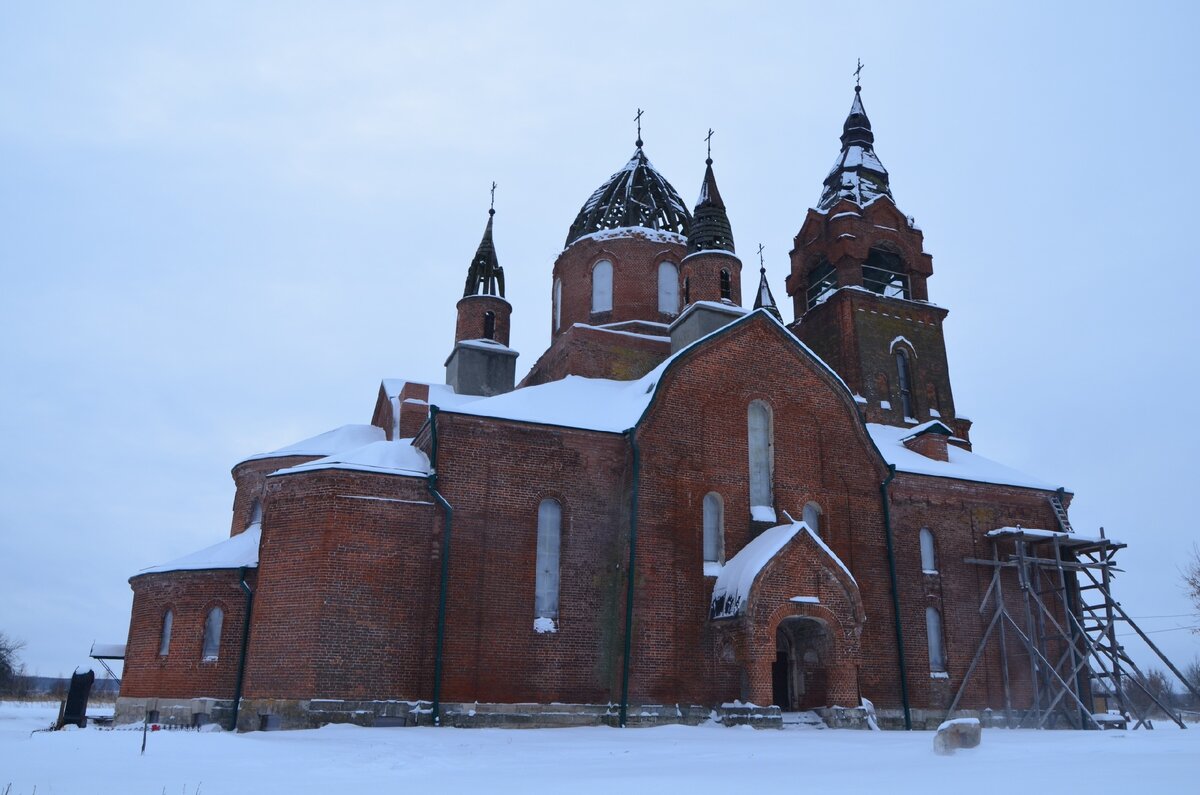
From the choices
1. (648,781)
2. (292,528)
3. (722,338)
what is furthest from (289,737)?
(722,338)

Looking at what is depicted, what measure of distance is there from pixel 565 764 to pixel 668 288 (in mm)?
17708

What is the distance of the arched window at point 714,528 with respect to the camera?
19844mm

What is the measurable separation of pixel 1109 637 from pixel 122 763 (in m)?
22.1

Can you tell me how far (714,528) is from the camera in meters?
20.1

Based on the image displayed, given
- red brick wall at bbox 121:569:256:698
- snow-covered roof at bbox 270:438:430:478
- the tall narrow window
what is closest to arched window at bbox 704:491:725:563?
snow-covered roof at bbox 270:438:430:478

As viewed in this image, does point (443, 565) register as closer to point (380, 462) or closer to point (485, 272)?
point (380, 462)

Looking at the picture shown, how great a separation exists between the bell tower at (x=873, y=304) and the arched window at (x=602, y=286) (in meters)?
8.33

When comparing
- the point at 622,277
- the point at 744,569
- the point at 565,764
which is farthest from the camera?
the point at 622,277

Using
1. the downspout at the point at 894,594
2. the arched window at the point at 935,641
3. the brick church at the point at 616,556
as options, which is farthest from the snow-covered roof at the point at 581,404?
the arched window at the point at 935,641

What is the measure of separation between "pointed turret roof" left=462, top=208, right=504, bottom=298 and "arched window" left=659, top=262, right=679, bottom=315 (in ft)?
16.5

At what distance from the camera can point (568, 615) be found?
59.8 ft

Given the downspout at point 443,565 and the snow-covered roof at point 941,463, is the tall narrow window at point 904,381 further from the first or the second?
the downspout at point 443,565

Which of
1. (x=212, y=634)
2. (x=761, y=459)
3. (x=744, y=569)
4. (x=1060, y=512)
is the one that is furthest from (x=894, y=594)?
(x=212, y=634)

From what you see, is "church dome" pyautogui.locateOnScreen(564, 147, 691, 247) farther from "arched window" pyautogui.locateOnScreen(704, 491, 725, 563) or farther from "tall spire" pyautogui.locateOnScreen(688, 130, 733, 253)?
"arched window" pyautogui.locateOnScreen(704, 491, 725, 563)
